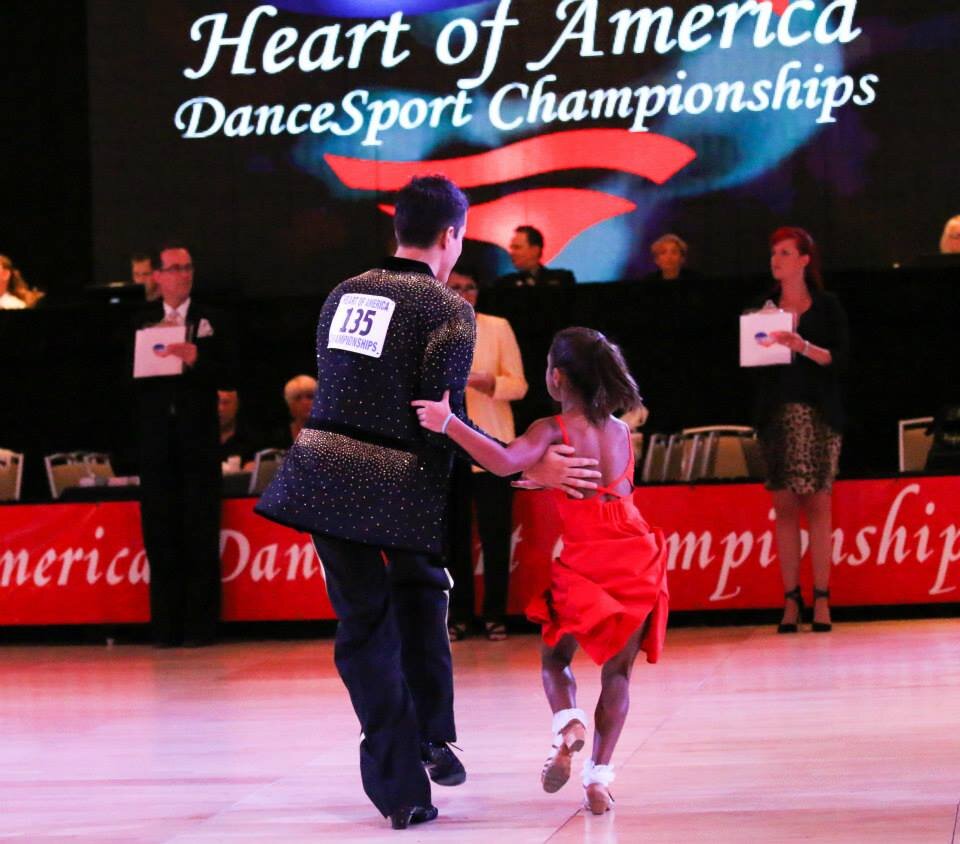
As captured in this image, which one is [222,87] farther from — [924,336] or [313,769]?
[313,769]

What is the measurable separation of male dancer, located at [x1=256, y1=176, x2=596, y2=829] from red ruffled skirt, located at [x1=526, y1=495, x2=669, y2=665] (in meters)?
0.18

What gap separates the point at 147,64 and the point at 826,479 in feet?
27.5

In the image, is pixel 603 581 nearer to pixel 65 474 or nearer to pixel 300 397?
pixel 300 397

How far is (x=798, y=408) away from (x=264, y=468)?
280 centimetres

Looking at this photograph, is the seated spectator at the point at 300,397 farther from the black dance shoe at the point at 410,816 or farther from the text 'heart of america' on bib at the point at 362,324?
the black dance shoe at the point at 410,816

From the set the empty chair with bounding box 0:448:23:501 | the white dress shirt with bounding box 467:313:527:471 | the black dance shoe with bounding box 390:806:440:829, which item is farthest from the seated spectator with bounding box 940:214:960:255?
the black dance shoe with bounding box 390:806:440:829

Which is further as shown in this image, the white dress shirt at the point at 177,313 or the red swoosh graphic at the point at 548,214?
the red swoosh graphic at the point at 548,214

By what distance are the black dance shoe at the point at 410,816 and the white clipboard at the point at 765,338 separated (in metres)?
4.14

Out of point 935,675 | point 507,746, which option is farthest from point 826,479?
point 507,746

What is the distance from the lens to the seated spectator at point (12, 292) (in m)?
11.5

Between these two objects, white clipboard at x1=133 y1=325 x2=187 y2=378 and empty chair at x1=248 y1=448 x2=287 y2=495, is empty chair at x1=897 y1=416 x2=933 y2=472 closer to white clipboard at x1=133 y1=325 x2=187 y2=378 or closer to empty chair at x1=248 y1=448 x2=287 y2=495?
empty chair at x1=248 y1=448 x2=287 y2=495

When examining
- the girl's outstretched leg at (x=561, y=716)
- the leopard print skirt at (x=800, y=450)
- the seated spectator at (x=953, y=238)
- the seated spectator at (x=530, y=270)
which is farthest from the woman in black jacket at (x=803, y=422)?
the girl's outstretched leg at (x=561, y=716)

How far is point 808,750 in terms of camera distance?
475cm

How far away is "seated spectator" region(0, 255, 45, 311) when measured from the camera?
11490 mm
